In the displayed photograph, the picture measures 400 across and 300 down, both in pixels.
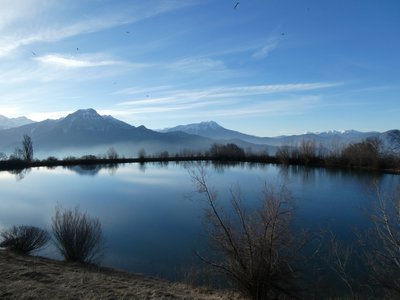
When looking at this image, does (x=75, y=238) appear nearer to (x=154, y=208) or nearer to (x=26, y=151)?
(x=154, y=208)

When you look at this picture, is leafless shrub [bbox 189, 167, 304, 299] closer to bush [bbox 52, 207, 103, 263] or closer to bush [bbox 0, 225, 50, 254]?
bush [bbox 52, 207, 103, 263]

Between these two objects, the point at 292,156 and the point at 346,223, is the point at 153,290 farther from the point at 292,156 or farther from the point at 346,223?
the point at 292,156

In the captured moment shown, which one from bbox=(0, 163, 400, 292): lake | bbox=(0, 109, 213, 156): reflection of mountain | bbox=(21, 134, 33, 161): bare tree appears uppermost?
bbox=(0, 109, 213, 156): reflection of mountain

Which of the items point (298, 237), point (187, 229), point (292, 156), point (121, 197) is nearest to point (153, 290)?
point (298, 237)

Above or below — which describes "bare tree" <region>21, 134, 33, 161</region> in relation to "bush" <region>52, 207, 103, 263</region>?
above

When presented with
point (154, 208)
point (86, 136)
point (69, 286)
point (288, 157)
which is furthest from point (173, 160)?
point (86, 136)

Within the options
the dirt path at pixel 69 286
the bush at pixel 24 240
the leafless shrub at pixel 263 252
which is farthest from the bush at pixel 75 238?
the leafless shrub at pixel 263 252

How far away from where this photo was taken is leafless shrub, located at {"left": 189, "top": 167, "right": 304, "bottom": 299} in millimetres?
6996

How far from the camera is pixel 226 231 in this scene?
727cm

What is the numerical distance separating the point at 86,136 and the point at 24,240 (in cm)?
17454

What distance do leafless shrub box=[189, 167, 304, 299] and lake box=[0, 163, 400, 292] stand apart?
243cm

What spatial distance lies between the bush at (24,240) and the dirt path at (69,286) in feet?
6.69

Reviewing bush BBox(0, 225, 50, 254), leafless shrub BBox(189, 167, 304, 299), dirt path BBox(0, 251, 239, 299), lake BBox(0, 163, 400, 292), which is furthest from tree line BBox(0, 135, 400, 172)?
dirt path BBox(0, 251, 239, 299)

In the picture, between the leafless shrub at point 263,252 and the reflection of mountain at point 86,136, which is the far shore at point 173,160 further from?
the reflection of mountain at point 86,136
